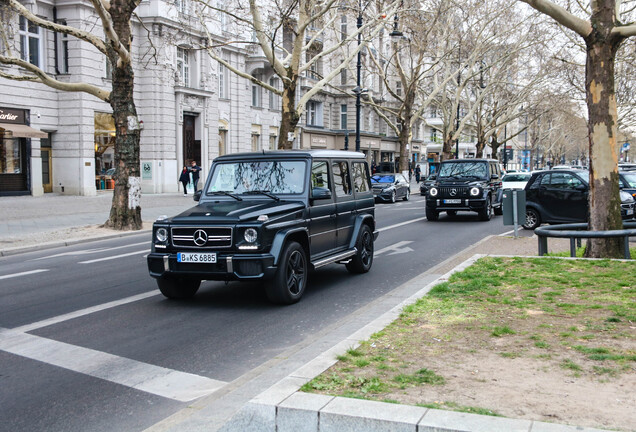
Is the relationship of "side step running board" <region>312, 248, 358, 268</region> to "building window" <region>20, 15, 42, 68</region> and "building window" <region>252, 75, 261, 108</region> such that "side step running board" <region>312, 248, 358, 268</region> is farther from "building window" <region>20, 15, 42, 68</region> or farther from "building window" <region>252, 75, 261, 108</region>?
"building window" <region>252, 75, 261, 108</region>

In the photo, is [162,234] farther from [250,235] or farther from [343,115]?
[343,115]

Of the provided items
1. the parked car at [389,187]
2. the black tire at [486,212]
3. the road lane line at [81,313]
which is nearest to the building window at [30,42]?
the parked car at [389,187]

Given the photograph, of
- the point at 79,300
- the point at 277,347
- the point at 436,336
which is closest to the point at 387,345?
the point at 436,336

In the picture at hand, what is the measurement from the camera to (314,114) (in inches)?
2267

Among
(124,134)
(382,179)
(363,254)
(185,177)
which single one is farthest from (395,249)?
(185,177)

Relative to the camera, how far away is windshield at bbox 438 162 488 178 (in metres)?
21.1

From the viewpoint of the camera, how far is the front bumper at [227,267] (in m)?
7.43

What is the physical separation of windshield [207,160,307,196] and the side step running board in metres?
0.96

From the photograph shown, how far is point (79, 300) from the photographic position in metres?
8.42

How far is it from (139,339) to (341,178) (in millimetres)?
4400

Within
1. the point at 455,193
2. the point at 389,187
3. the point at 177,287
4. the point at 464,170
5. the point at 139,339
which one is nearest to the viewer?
the point at 139,339

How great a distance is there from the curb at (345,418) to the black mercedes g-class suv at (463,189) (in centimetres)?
1668

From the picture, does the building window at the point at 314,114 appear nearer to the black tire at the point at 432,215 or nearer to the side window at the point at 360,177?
the black tire at the point at 432,215

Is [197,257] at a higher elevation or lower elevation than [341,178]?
lower
